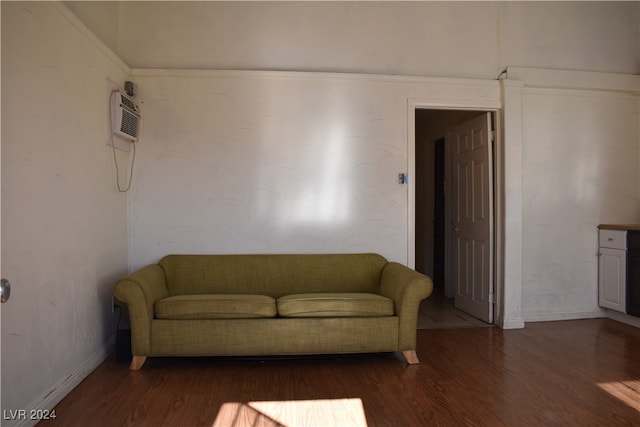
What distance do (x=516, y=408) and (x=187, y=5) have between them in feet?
13.1

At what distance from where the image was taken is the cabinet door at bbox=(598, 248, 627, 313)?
402cm

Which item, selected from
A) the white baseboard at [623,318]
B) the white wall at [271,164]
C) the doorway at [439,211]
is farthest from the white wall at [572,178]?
the white wall at [271,164]

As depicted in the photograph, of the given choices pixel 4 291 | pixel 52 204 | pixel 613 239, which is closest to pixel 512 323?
pixel 613 239

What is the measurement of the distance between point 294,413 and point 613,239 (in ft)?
11.8

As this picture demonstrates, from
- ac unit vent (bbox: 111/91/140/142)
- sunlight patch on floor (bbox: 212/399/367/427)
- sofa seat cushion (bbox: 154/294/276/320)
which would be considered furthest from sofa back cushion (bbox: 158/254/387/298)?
sunlight patch on floor (bbox: 212/399/367/427)

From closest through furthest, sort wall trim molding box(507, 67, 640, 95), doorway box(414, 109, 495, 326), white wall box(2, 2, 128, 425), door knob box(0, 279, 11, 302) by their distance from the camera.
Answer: door knob box(0, 279, 11, 302) < white wall box(2, 2, 128, 425) < wall trim molding box(507, 67, 640, 95) < doorway box(414, 109, 495, 326)

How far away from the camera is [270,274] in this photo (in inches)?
140

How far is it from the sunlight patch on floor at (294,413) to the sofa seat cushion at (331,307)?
2.22 feet

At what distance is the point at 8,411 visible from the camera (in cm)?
193

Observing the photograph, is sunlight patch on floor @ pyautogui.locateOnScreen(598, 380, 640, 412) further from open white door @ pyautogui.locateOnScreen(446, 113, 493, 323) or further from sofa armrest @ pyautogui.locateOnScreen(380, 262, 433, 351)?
open white door @ pyautogui.locateOnScreen(446, 113, 493, 323)

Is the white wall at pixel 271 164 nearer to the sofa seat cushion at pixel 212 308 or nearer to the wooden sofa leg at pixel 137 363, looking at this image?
the sofa seat cushion at pixel 212 308

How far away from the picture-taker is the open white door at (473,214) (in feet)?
13.6

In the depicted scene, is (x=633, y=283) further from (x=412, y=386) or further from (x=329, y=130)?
(x=329, y=130)

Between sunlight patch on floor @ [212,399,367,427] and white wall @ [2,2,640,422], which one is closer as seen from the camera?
sunlight patch on floor @ [212,399,367,427]
